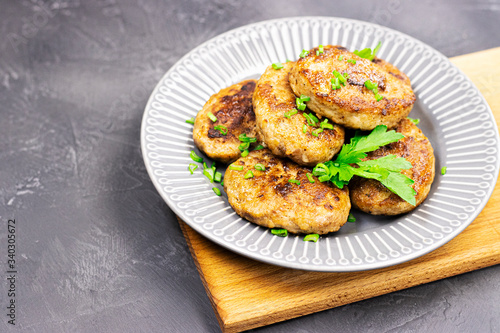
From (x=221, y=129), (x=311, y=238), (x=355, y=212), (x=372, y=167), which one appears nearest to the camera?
(x=311, y=238)

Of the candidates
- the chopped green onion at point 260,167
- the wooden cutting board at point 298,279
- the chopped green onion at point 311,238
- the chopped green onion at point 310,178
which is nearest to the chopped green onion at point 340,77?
the chopped green onion at point 310,178

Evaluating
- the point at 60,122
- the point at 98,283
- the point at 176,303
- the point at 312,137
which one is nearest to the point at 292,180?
the point at 312,137

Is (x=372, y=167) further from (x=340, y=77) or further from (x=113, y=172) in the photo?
(x=113, y=172)

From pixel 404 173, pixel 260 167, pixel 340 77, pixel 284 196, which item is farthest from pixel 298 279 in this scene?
pixel 340 77

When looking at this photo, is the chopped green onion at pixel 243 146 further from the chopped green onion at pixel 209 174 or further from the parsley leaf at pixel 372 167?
the parsley leaf at pixel 372 167

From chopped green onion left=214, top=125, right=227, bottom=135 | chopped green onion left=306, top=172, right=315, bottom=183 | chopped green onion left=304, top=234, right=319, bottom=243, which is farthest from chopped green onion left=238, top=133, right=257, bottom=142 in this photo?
chopped green onion left=304, top=234, right=319, bottom=243

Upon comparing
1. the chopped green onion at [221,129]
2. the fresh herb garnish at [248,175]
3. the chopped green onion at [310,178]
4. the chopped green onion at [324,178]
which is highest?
the chopped green onion at [324,178]

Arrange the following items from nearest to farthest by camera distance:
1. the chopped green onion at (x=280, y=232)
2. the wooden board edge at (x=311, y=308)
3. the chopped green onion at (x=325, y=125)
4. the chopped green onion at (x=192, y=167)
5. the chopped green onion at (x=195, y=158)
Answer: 1. the wooden board edge at (x=311, y=308)
2. the chopped green onion at (x=280, y=232)
3. the chopped green onion at (x=325, y=125)
4. the chopped green onion at (x=192, y=167)
5. the chopped green onion at (x=195, y=158)
